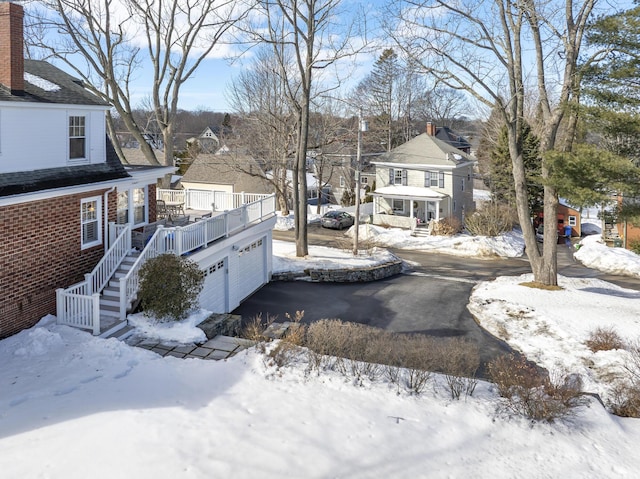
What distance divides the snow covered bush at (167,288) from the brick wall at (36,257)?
187cm

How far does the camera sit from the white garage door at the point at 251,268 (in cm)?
1850

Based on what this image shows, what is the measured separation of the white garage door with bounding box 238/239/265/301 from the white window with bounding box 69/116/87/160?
6.59 metres

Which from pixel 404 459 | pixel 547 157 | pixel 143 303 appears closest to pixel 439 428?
pixel 404 459

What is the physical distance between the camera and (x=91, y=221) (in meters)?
13.2

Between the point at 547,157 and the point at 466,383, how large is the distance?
456 inches

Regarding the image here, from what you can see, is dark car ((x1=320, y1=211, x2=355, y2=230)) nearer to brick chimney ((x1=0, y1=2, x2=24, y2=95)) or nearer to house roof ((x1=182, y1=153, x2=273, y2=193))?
house roof ((x1=182, y1=153, x2=273, y2=193))

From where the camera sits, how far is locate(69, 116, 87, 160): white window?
12.9 m

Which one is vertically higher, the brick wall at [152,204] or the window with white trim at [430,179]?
the window with white trim at [430,179]

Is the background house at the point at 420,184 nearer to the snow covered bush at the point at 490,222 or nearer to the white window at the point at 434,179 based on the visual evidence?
the white window at the point at 434,179

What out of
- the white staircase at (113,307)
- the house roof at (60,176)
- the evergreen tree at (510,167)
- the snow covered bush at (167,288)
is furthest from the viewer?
the evergreen tree at (510,167)

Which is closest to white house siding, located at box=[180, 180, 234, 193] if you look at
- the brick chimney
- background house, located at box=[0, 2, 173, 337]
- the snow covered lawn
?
background house, located at box=[0, 2, 173, 337]

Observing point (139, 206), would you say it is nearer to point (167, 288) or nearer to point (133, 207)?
point (133, 207)

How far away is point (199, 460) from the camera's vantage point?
20.3 ft

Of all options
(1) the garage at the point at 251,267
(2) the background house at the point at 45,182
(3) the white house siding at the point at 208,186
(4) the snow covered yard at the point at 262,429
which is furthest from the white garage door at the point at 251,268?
(3) the white house siding at the point at 208,186
